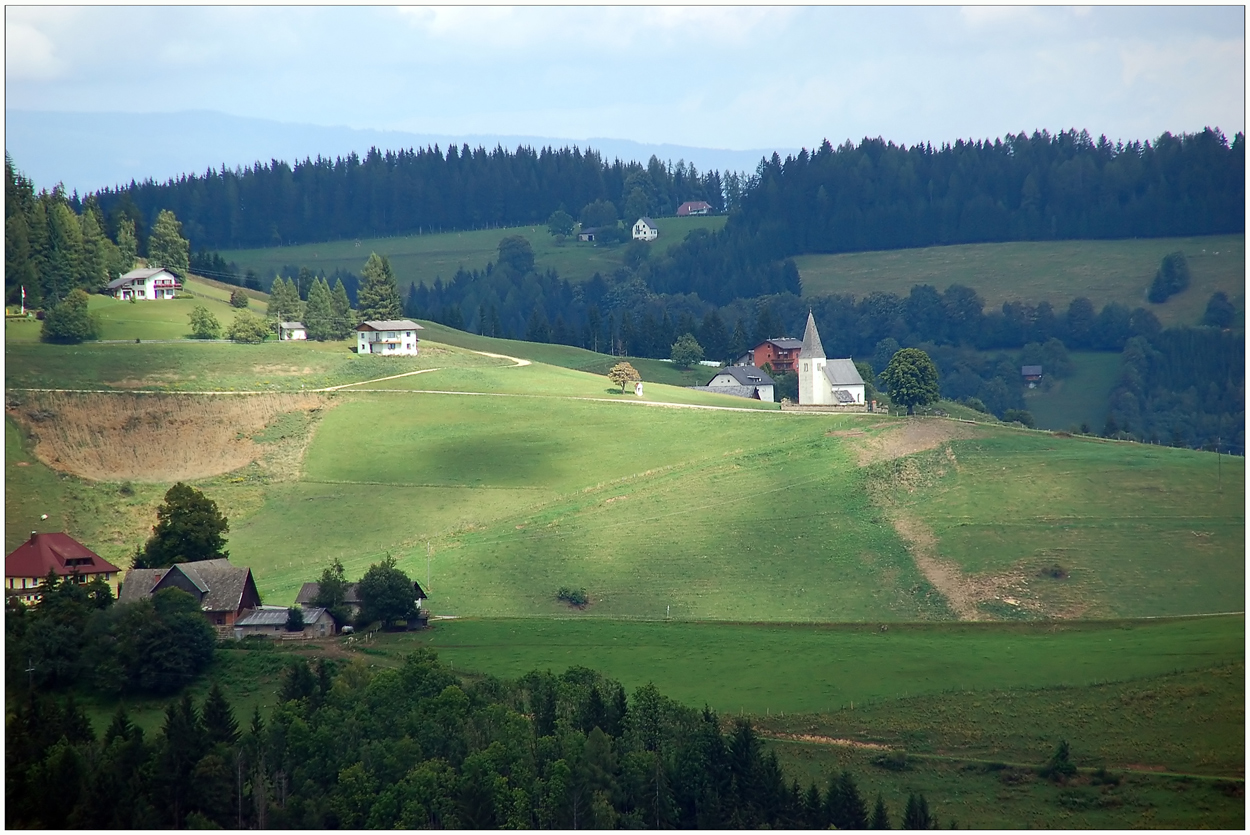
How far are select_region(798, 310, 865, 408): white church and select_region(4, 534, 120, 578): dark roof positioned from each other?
5510cm

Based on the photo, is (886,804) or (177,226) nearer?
(886,804)

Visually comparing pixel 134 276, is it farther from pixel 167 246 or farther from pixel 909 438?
pixel 909 438

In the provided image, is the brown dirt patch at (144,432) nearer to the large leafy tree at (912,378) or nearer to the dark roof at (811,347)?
the dark roof at (811,347)

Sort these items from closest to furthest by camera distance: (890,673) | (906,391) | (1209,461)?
(890,673) < (1209,461) < (906,391)

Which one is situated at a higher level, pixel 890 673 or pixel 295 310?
pixel 295 310

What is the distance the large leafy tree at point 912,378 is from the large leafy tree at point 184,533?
4960 cm

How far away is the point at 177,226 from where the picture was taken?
15112cm

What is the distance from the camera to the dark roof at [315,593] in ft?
224

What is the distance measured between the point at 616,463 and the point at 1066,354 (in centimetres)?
9733

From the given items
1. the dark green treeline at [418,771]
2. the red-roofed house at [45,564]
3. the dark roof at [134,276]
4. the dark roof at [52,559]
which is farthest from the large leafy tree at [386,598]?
the dark roof at [134,276]

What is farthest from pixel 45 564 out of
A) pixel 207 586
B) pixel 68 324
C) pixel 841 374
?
pixel 841 374

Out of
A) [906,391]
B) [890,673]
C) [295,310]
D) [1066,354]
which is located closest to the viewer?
[890,673]

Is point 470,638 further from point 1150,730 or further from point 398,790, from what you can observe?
point 1150,730

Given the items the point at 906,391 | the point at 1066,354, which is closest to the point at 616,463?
the point at 906,391
